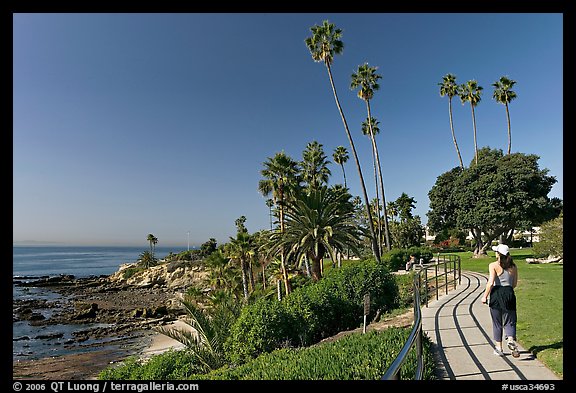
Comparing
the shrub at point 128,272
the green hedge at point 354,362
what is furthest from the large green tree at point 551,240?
the shrub at point 128,272

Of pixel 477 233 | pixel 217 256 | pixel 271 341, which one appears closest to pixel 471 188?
pixel 477 233

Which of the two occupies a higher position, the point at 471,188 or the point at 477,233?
the point at 471,188

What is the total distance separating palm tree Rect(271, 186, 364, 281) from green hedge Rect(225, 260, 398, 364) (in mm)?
3869

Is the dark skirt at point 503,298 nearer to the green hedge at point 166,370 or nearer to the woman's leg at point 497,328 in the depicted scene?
the woman's leg at point 497,328

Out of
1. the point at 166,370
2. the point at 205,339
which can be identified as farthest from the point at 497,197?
the point at 166,370

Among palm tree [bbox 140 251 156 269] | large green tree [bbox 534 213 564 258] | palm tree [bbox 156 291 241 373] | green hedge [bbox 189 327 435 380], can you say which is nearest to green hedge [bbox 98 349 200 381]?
palm tree [bbox 156 291 241 373]

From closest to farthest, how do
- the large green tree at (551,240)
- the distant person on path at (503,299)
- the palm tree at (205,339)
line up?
the distant person on path at (503,299) → the palm tree at (205,339) → the large green tree at (551,240)

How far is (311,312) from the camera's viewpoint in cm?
1049

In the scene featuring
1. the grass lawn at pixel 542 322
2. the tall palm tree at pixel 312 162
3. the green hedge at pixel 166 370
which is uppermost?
the tall palm tree at pixel 312 162

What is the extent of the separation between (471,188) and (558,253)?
1422cm

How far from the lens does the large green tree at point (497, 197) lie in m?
30.7

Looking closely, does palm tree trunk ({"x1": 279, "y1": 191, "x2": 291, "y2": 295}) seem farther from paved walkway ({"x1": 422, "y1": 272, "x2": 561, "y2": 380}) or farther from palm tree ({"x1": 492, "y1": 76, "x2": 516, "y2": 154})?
palm tree ({"x1": 492, "y1": 76, "x2": 516, "y2": 154})
